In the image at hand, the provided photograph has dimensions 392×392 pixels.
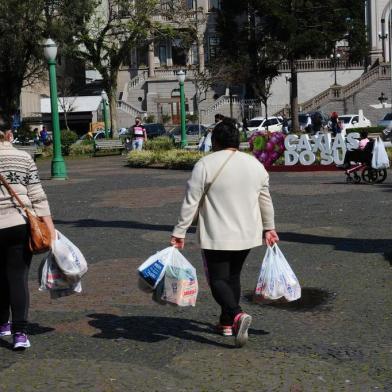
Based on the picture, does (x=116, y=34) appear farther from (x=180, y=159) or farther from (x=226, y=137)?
(x=226, y=137)

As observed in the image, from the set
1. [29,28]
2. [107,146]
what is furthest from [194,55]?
[107,146]

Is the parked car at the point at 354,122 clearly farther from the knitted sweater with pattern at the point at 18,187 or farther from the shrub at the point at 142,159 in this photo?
the knitted sweater with pattern at the point at 18,187

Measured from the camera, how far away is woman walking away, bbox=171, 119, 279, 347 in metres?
5.76

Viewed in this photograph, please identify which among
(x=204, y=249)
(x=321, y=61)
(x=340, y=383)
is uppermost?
(x=321, y=61)

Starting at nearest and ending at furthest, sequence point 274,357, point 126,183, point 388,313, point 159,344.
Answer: point 274,357
point 159,344
point 388,313
point 126,183

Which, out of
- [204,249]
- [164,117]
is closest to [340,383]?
[204,249]

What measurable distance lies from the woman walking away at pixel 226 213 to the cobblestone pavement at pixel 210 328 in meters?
0.45

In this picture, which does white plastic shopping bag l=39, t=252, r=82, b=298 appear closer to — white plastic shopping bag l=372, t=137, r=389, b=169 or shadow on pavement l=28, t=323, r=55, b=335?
shadow on pavement l=28, t=323, r=55, b=335

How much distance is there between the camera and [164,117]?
64.9 metres

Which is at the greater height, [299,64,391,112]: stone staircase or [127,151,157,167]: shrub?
[299,64,391,112]: stone staircase

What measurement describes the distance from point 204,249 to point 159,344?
2.65 feet

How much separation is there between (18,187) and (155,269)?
3.66ft

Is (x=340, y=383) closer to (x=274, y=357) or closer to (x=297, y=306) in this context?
(x=274, y=357)

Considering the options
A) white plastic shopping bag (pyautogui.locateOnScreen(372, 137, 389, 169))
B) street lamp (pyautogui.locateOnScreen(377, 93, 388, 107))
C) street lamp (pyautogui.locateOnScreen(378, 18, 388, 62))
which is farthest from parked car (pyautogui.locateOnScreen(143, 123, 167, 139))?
white plastic shopping bag (pyautogui.locateOnScreen(372, 137, 389, 169))
